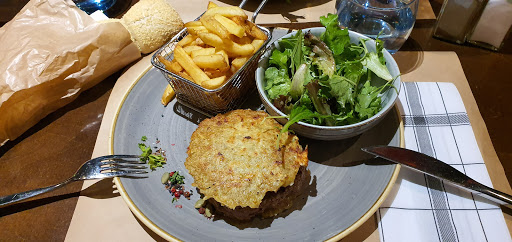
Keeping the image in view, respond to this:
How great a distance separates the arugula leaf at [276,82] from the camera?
6.20 ft

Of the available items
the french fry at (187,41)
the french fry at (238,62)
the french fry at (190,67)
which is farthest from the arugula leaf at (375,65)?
the french fry at (187,41)

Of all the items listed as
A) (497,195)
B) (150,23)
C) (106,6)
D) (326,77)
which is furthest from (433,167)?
(106,6)

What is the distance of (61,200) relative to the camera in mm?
1892

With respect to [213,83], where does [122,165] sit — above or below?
below

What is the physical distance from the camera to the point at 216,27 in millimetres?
1873

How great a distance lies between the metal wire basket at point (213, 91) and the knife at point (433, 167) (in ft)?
2.69

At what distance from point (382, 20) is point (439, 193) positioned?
53.7 inches

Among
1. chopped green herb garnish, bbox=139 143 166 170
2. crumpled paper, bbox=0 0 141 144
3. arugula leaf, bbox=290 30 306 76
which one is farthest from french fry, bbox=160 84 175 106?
arugula leaf, bbox=290 30 306 76

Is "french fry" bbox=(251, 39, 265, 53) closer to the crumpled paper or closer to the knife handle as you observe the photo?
the crumpled paper

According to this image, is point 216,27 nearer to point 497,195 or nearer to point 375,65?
point 375,65

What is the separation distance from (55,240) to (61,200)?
A: 231mm

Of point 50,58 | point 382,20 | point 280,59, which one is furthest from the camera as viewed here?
point 382,20

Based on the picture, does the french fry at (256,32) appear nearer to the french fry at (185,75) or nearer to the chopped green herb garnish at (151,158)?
the french fry at (185,75)

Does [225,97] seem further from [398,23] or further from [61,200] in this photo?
[398,23]
